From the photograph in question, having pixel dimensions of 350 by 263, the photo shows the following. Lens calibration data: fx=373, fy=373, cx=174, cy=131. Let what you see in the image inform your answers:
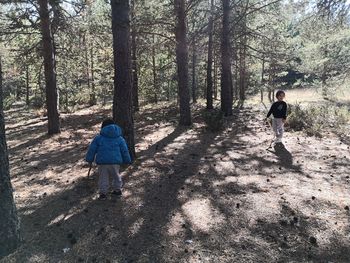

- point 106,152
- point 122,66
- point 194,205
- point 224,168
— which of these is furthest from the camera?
point 224,168

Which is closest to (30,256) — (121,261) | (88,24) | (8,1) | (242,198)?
(121,261)

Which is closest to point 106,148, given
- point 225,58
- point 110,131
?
point 110,131

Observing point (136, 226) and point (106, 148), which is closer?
point (136, 226)

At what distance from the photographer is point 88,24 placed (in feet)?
51.6

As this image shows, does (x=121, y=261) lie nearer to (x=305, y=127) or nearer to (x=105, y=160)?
(x=105, y=160)

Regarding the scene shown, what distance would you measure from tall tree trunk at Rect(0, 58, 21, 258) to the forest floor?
6.6 inches

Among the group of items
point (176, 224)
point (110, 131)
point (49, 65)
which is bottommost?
point (176, 224)

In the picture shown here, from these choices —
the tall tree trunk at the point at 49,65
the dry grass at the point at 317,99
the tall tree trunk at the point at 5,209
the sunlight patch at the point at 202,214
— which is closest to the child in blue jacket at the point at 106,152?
the sunlight patch at the point at 202,214

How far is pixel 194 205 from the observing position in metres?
6.58

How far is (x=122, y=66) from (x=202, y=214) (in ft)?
13.6

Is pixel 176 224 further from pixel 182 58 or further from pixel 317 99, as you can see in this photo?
pixel 317 99

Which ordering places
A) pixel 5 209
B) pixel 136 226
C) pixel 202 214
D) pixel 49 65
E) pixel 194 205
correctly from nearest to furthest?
pixel 5 209
pixel 136 226
pixel 202 214
pixel 194 205
pixel 49 65

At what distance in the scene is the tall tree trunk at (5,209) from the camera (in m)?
4.78

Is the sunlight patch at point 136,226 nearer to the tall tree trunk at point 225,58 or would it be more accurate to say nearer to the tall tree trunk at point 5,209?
the tall tree trunk at point 5,209
